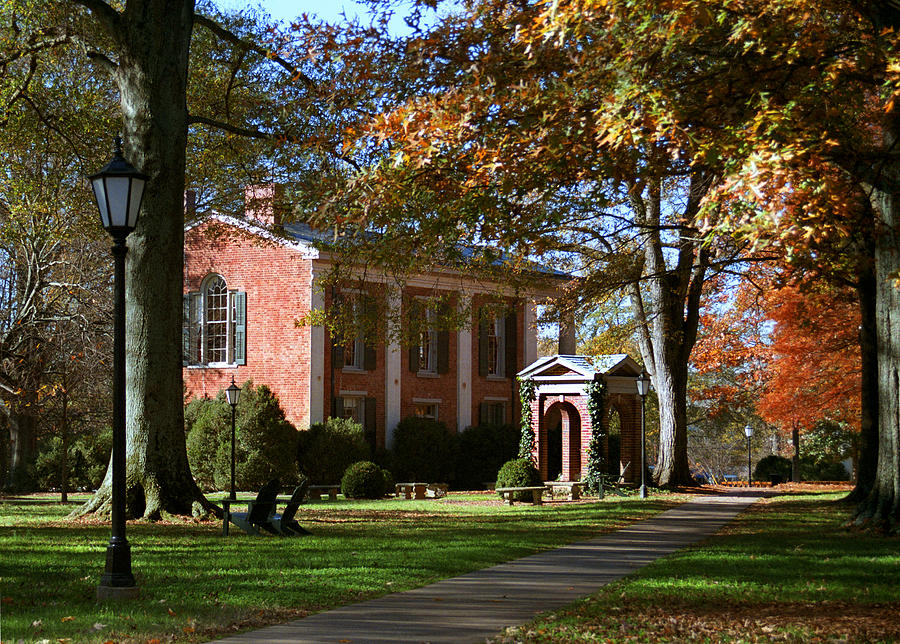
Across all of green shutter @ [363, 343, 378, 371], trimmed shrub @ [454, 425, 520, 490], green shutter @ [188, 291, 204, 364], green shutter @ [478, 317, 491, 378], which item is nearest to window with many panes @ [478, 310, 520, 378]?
green shutter @ [478, 317, 491, 378]

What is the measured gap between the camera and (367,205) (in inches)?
449

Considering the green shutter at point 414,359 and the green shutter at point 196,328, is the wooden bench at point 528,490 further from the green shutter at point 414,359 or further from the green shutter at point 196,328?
the green shutter at point 196,328

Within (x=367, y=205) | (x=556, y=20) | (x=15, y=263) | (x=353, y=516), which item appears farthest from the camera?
(x=15, y=263)

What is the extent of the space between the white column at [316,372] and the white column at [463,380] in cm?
636

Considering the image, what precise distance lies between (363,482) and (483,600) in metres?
18.9

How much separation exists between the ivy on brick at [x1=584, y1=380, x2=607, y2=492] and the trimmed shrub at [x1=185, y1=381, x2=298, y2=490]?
834 cm

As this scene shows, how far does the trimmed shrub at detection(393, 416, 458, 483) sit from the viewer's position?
112 feet

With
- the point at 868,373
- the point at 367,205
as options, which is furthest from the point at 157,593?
the point at 868,373

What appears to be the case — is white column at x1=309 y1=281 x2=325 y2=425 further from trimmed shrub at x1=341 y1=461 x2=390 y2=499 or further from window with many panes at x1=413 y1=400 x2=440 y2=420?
window with many panes at x1=413 y1=400 x2=440 y2=420

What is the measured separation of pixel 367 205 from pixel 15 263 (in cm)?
2389

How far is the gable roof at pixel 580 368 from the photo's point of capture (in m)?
30.0

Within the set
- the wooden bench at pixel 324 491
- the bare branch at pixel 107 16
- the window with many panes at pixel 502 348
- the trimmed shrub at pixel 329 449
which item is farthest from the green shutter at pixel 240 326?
the bare branch at pixel 107 16

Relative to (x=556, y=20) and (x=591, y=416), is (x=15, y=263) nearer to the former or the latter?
(x=591, y=416)

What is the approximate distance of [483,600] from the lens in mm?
9742
